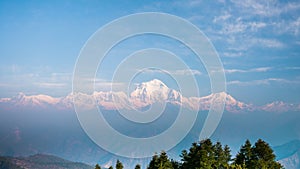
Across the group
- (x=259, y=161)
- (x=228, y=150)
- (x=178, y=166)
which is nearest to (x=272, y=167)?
(x=259, y=161)

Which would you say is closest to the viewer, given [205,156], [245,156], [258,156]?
[205,156]

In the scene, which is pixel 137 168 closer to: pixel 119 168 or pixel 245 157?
pixel 119 168

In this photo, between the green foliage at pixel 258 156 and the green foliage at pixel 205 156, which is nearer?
the green foliage at pixel 205 156

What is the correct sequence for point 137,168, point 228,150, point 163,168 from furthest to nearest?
point 137,168 → point 228,150 → point 163,168

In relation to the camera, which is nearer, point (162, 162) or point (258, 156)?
point (162, 162)

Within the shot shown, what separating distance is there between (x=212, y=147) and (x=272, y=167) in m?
11.0

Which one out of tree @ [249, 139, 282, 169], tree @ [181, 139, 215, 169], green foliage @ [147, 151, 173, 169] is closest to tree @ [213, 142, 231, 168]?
tree @ [181, 139, 215, 169]

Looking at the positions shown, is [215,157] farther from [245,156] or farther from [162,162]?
[162,162]

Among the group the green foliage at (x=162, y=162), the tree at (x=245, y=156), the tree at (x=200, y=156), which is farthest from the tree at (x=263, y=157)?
the green foliage at (x=162, y=162)

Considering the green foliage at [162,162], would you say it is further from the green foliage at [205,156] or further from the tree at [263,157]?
the tree at [263,157]

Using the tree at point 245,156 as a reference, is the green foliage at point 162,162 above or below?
below

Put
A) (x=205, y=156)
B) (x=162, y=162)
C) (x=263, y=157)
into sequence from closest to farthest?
(x=205, y=156)
(x=162, y=162)
(x=263, y=157)

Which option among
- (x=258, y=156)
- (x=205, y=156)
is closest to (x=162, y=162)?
(x=205, y=156)

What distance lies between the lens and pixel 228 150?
61.6 m
